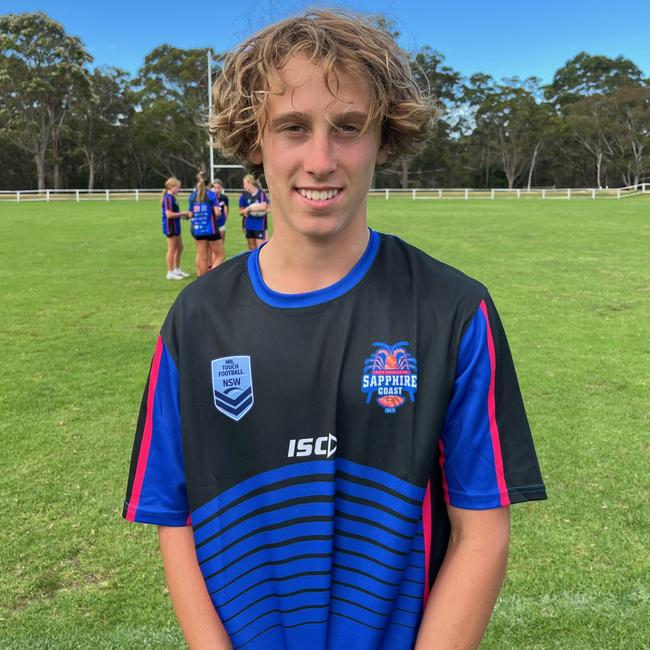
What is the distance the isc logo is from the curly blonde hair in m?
0.64

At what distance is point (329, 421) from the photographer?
1.32 metres

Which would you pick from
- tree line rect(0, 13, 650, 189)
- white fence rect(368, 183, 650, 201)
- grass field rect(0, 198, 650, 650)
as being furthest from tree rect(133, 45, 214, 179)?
grass field rect(0, 198, 650, 650)

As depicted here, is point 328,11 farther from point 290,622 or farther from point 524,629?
point 524,629

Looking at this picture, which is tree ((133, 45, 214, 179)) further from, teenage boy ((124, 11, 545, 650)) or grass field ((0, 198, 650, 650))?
teenage boy ((124, 11, 545, 650))

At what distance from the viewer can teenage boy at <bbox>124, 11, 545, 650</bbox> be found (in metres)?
1.32

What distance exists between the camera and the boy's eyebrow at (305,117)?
1.33m

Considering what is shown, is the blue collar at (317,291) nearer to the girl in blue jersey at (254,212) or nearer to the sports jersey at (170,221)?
the sports jersey at (170,221)

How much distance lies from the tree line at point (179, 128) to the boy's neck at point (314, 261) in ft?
185

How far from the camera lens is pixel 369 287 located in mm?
1385

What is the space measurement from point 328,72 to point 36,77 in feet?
Answer: 194

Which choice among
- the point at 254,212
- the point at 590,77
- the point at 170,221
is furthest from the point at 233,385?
the point at 590,77

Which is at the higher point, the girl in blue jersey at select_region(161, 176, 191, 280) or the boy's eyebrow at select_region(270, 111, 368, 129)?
the boy's eyebrow at select_region(270, 111, 368, 129)

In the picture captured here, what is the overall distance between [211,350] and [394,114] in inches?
25.9

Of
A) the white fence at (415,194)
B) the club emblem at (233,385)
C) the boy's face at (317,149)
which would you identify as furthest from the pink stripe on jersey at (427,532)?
the white fence at (415,194)
